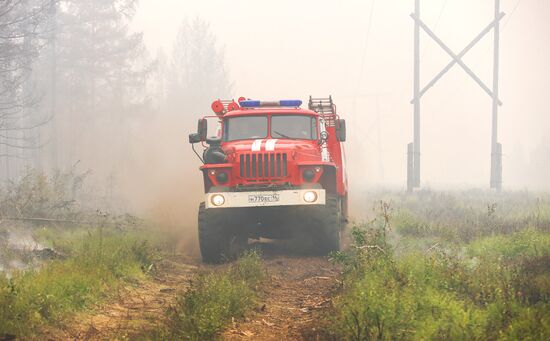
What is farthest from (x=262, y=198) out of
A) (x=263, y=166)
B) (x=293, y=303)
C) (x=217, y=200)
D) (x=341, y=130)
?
(x=293, y=303)

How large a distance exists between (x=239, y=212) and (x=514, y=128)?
5622 inches

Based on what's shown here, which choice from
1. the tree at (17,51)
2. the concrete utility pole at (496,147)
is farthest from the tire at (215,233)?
the concrete utility pole at (496,147)

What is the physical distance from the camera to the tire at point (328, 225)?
11180mm

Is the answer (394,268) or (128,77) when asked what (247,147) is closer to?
(394,268)

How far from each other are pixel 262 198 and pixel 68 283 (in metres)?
4.35

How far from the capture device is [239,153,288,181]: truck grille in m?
11.3

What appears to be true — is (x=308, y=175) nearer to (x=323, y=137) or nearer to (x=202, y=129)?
(x=323, y=137)

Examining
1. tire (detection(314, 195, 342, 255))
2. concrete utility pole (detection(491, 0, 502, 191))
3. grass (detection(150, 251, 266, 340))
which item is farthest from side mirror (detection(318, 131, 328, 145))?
concrete utility pole (detection(491, 0, 502, 191))

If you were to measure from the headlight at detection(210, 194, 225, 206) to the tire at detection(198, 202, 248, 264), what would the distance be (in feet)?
0.49

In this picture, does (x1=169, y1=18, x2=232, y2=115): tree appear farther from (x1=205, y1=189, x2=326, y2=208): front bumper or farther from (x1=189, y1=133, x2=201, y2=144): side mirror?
(x1=205, y1=189, x2=326, y2=208): front bumper

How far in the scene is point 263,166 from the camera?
37.2 feet

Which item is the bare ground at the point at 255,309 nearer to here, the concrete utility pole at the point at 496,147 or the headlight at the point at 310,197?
the headlight at the point at 310,197

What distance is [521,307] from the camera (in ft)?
18.3

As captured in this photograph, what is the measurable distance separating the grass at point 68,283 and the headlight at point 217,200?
137cm
